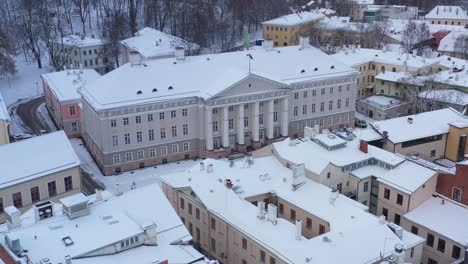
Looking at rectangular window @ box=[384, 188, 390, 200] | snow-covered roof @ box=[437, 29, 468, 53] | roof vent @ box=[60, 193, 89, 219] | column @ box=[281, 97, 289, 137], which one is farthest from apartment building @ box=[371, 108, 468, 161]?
snow-covered roof @ box=[437, 29, 468, 53]

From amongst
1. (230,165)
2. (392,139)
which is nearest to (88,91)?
(230,165)

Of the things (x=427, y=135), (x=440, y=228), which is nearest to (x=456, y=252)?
(x=440, y=228)

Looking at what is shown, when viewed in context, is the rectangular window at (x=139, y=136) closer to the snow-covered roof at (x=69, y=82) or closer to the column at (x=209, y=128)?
the column at (x=209, y=128)

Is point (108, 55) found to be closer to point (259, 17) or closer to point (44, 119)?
point (44, 119)

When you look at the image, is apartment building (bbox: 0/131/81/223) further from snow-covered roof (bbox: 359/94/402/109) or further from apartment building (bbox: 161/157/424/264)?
snow-covered roof (bbox: 359/94/402/109)

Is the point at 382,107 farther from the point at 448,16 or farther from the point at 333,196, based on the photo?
the point at 448,16

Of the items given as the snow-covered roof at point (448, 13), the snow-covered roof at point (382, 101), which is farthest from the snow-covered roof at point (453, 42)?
the snow-covered roof at point (382, 101)
